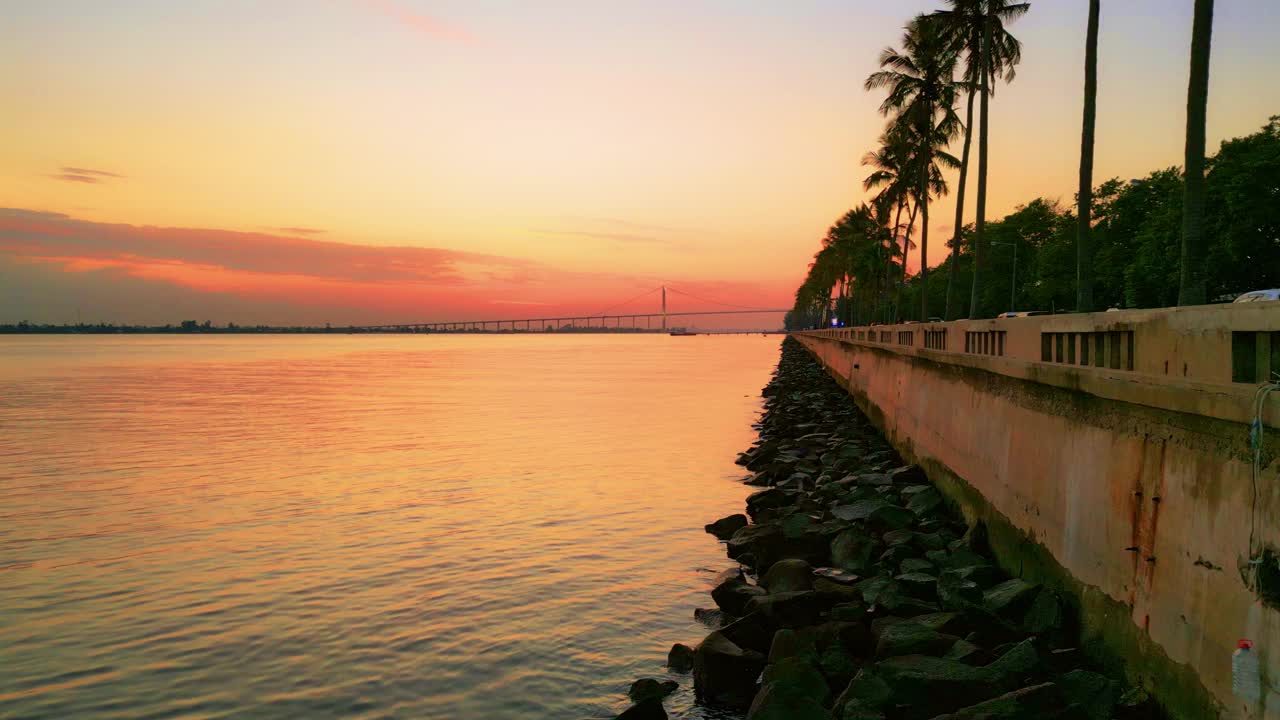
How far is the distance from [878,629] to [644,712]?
2.36 m

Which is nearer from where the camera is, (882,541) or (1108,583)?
(1108,583)

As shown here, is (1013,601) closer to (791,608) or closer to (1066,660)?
(1066,660)

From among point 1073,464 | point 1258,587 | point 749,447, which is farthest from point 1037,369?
point 749,447

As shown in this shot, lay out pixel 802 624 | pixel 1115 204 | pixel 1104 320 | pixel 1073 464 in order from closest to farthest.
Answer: pixel 1104 320, pixel 1073 464, pixel 802 624, pixel 1115 204

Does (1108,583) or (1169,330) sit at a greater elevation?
(1169,330)

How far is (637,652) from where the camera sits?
28.8ft

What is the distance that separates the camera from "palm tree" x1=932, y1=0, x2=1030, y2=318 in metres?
32.2

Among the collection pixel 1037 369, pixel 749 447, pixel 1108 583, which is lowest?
pixel 749 447

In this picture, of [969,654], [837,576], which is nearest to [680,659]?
[969,654]

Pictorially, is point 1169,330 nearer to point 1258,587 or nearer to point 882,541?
point 1258,587

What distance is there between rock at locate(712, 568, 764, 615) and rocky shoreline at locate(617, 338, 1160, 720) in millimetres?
15

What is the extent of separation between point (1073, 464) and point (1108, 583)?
1352 millimetres

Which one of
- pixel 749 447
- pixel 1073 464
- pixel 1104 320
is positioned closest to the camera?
pixel 1104 320

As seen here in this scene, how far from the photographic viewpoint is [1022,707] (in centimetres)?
572
